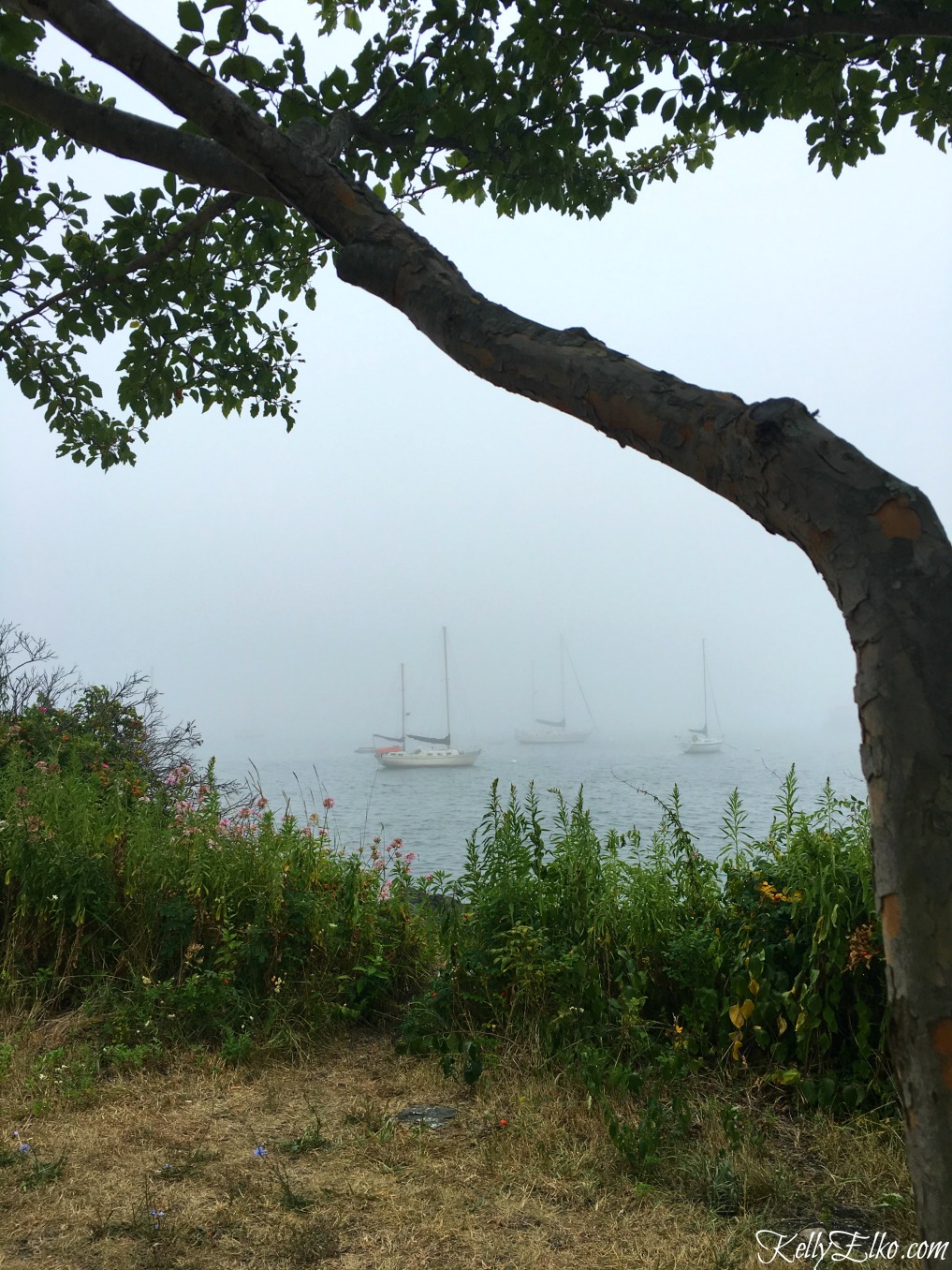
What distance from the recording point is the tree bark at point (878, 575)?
56.5 inches

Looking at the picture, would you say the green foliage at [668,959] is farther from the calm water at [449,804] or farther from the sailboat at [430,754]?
the sailboat at [430,754]

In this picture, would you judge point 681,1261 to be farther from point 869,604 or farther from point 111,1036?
point 111,1036

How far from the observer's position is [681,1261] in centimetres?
256

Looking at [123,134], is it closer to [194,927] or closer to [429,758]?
[194,927]

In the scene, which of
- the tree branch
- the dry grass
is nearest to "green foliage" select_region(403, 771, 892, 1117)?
the dry grass

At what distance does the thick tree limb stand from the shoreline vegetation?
115 inches

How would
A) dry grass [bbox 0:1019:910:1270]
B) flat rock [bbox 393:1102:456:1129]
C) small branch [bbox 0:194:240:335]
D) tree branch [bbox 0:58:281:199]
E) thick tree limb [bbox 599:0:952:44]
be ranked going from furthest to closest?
small branch [bbox 0:194:240:335]
flat rock [bbox 393:1102:456:1129]
thick tree limb [bbox 599:0:952:44]
tree branch [bbox 0:58:281:199]
dry grass [bbox 0:1019:910:1270]

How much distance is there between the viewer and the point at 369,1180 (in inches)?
121

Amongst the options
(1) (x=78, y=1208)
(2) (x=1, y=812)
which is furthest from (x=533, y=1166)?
(2) (x=1, y=812)

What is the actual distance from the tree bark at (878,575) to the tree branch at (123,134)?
3.99 ft

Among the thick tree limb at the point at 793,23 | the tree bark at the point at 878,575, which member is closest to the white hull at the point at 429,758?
the thick tree limb at the point at 793,23

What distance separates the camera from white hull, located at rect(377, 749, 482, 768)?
109 feet

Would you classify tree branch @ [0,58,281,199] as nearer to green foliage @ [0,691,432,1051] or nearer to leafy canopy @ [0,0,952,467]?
leafy canopy @ [0,0,952,467]

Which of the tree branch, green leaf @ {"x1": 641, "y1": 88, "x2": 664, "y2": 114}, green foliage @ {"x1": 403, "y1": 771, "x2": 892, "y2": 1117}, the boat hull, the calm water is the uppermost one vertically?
green leaf @ {"x1": 641, "y1": 88, "x2": 664, "y2": 114}
